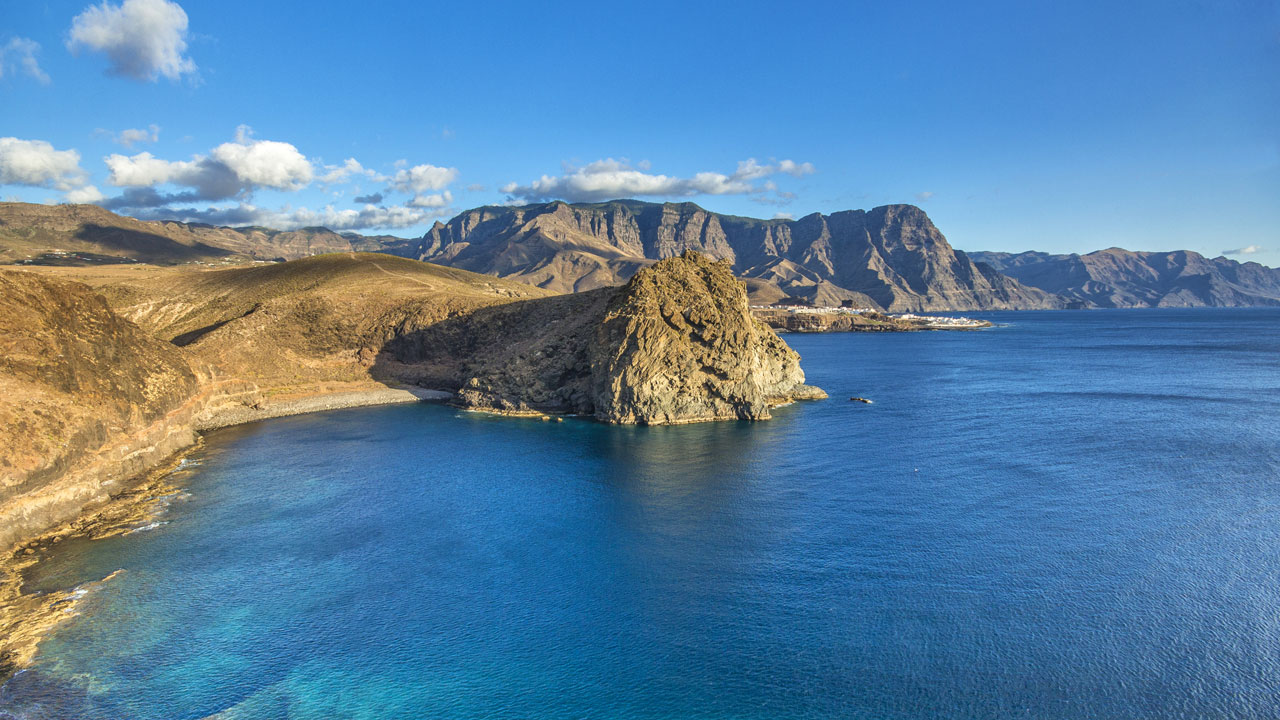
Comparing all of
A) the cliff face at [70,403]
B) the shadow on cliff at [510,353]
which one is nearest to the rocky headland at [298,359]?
the cliff face at [70,403]

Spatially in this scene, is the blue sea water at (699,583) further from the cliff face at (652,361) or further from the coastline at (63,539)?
the cliff face at (652,361)

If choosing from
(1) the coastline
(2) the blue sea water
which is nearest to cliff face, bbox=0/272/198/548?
(1) the coastline

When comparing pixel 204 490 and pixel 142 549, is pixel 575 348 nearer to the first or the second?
pixel 204 490

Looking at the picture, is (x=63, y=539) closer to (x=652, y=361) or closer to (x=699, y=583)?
(x=699, y=583)

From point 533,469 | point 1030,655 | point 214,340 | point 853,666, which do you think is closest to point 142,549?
point 533,469

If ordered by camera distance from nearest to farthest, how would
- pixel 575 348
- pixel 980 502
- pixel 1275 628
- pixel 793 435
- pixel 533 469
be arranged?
pixel 1275 628 → pixel 980 502 → pixel 533 469 → pixel 793 435 → pixel 575 348

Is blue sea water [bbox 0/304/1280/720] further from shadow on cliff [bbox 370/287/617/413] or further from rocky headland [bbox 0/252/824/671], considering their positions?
shadow on cliff [bbox 370/287/617/413]

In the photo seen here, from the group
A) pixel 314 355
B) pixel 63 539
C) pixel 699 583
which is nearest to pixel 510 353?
pixel 314 355

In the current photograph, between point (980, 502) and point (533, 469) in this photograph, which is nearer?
point (980, 502)
